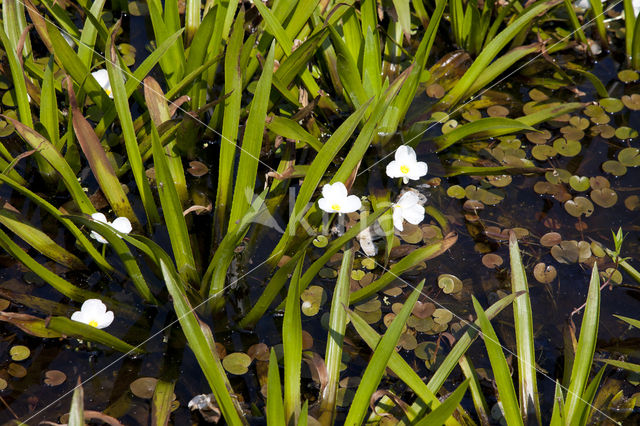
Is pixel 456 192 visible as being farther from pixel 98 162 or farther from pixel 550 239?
pixel 98 162

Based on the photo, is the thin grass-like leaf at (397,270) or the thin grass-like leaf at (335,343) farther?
the thin grass-like leaf at (397,270)

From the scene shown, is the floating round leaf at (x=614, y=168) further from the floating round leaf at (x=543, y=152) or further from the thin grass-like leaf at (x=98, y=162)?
the thin grass-like leaf at (x=98, y=162)

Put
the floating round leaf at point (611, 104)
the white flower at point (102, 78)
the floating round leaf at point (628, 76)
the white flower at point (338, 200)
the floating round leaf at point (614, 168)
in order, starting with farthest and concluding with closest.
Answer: the floating round leaf at point (628, 76)
the floating round leaf at point (611, 104)
the floating round leaf at point (614, 168)
the white flower at point (102, 78)
the white flower at point (338, 200)

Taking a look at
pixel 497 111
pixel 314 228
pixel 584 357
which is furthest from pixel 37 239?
pixel 497 111

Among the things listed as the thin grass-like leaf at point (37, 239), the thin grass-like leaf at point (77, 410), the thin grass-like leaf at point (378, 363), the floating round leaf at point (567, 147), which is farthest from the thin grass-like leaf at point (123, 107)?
the floating round leaf at point (567, 147)

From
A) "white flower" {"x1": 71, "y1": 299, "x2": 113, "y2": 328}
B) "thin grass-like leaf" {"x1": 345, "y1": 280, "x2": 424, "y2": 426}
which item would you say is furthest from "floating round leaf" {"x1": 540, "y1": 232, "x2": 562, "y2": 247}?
"white flower" {"x1": 71, "y1": 299, "x2": 113, "y2": 328}

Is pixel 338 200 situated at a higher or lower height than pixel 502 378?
higher
